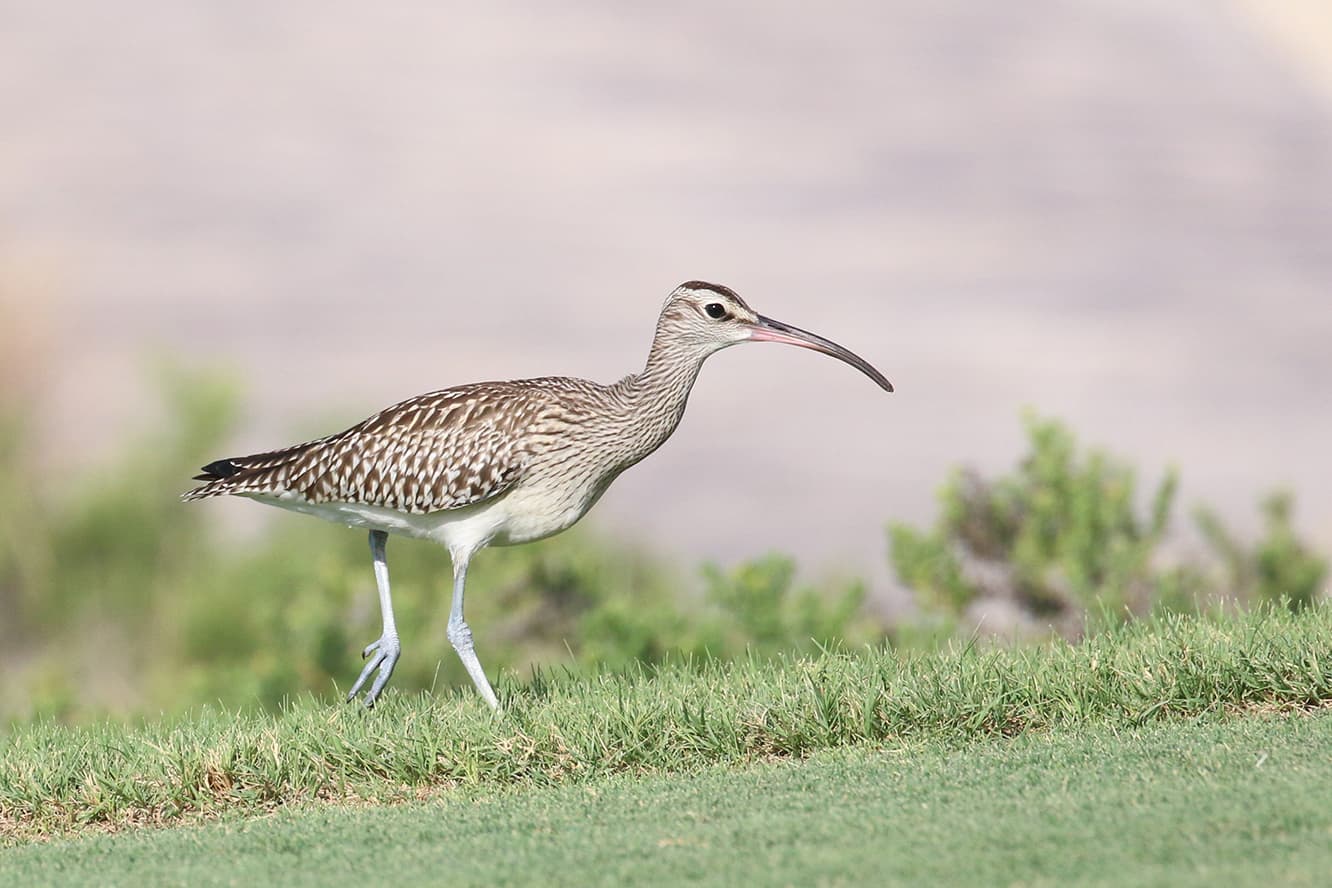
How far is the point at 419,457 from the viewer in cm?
987

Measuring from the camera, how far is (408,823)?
275 inches

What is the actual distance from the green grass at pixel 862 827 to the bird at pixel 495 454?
256 cm

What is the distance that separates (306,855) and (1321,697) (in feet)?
16.2

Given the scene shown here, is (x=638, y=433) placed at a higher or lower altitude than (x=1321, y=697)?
higher

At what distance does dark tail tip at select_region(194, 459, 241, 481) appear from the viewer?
35.0ft

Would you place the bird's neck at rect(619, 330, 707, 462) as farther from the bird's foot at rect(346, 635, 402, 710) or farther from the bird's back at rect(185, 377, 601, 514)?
the bird's foot at rect(346, 635, 402, 710)

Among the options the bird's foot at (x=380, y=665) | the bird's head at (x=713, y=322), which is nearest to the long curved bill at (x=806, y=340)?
the bird's head at (x=713, y=322)

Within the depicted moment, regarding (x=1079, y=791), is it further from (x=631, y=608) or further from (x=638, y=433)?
(x=631, y=608)

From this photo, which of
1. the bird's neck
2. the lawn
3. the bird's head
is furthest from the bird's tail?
the bird's head

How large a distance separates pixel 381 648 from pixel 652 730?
250 cm

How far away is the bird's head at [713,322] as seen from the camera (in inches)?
396

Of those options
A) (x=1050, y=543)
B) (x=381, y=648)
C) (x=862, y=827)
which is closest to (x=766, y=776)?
(x=862, y=827)

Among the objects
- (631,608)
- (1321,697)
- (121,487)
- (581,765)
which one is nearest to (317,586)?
(631,608)

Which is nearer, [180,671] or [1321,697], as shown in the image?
[1321,697]
